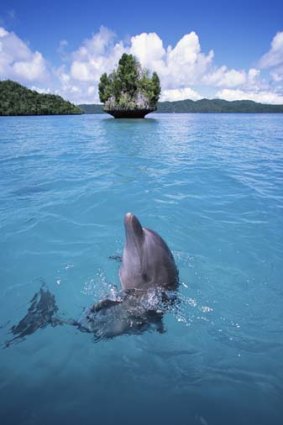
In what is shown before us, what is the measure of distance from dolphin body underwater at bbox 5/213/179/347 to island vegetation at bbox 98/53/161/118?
6731 cm

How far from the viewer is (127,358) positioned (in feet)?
11.5

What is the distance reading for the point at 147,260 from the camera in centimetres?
373

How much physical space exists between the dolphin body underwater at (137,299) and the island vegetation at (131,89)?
6731 cm

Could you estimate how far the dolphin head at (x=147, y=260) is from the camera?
12.1ft

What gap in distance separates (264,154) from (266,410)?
16954mm

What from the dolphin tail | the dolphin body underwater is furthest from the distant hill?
the dolphin body underwater

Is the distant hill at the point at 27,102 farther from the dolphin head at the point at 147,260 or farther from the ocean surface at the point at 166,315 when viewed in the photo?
the dolphin head at the point at 147,260

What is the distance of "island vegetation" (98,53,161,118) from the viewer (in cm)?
6825

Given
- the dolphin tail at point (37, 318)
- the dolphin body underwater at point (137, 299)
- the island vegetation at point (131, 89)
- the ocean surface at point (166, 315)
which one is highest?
the island vegetation at point (131, 89)

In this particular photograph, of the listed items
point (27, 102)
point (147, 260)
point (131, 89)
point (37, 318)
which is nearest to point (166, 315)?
point (147, 260)

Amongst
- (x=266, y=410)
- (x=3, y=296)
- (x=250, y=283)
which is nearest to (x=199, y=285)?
(x=250, y=283)

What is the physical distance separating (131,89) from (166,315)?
237 ft

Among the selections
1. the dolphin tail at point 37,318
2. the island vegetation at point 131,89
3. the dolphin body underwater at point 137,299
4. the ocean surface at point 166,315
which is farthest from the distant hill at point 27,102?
the dolphin body underwater at point 137,299

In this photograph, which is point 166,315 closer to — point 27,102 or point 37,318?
point 37,318
